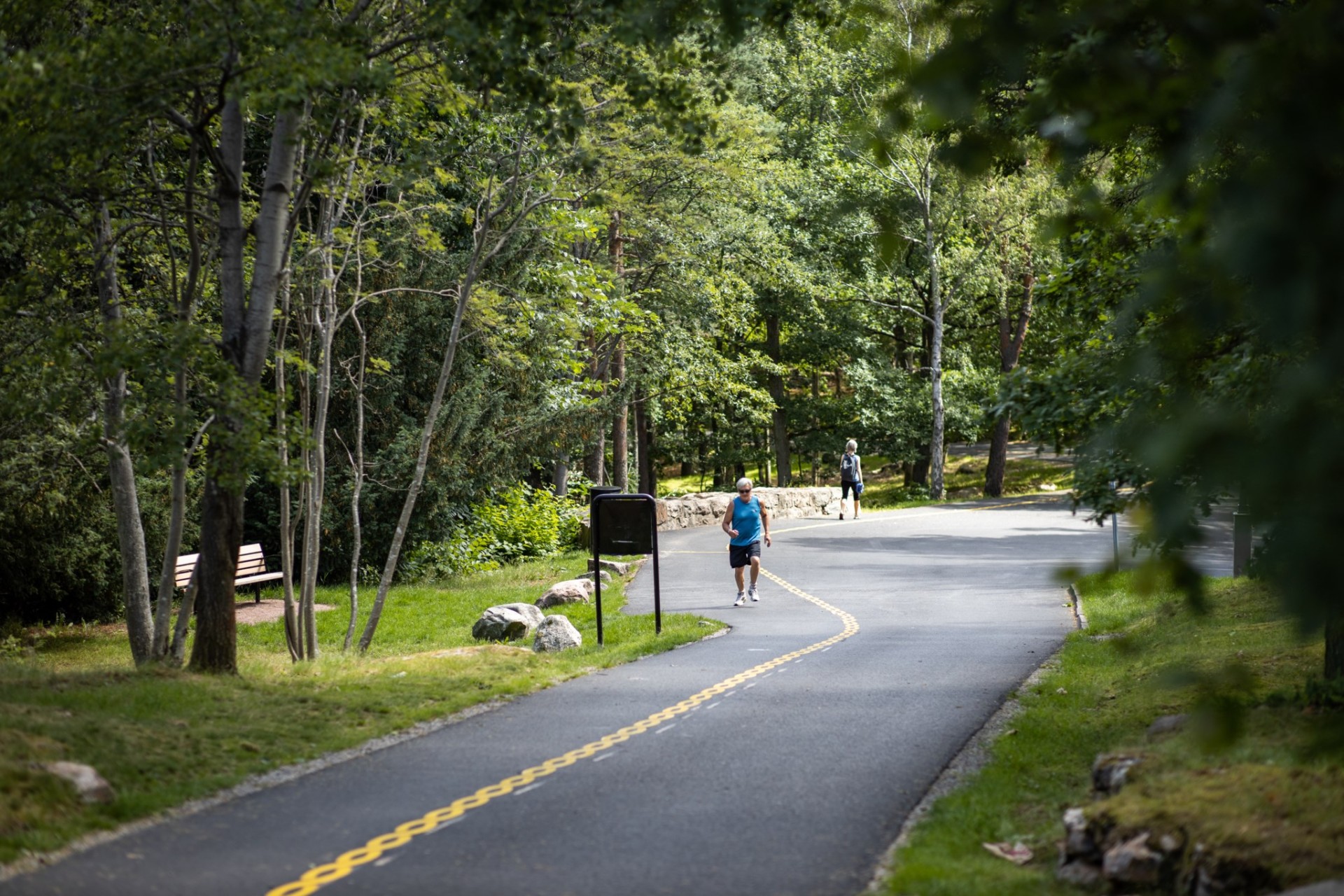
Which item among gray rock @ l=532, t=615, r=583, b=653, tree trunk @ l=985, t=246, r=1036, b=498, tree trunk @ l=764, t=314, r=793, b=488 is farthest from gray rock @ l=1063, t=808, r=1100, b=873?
tree trunk @ l=764, t=314, r=793, b=488

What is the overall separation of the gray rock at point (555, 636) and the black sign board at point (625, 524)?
96 cm

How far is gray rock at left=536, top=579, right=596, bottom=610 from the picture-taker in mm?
18875

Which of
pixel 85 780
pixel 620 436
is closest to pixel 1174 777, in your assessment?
pixel 85 780

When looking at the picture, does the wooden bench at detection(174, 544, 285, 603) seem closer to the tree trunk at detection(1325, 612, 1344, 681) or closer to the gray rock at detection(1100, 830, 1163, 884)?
the tree trunk at detection(1325, 612, 1344, 681)

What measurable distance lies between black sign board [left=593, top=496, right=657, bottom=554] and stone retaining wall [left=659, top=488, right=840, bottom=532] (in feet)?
44.4

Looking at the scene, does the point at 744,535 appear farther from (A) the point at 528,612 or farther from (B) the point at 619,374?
(B) the point at 619,374

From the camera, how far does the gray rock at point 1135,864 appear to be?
17.6 ft

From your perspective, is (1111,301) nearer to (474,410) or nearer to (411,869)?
(411,869)

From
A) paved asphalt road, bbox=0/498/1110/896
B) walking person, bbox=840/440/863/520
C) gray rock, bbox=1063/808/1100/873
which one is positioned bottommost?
paved asphalt road, bbox=0/498/1110/896

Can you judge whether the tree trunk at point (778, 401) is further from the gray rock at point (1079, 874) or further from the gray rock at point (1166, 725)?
the gray rock at point (1079, 874)

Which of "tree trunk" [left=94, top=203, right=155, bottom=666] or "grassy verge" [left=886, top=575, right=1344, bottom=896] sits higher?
"tree trunk" [left=94, top=203, right=155, bottom=666]

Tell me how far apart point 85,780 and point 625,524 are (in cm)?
818

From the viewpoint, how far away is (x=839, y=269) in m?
41.4

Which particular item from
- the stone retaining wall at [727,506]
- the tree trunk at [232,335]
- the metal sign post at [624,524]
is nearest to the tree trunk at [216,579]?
the tree trunk at [232,335]
